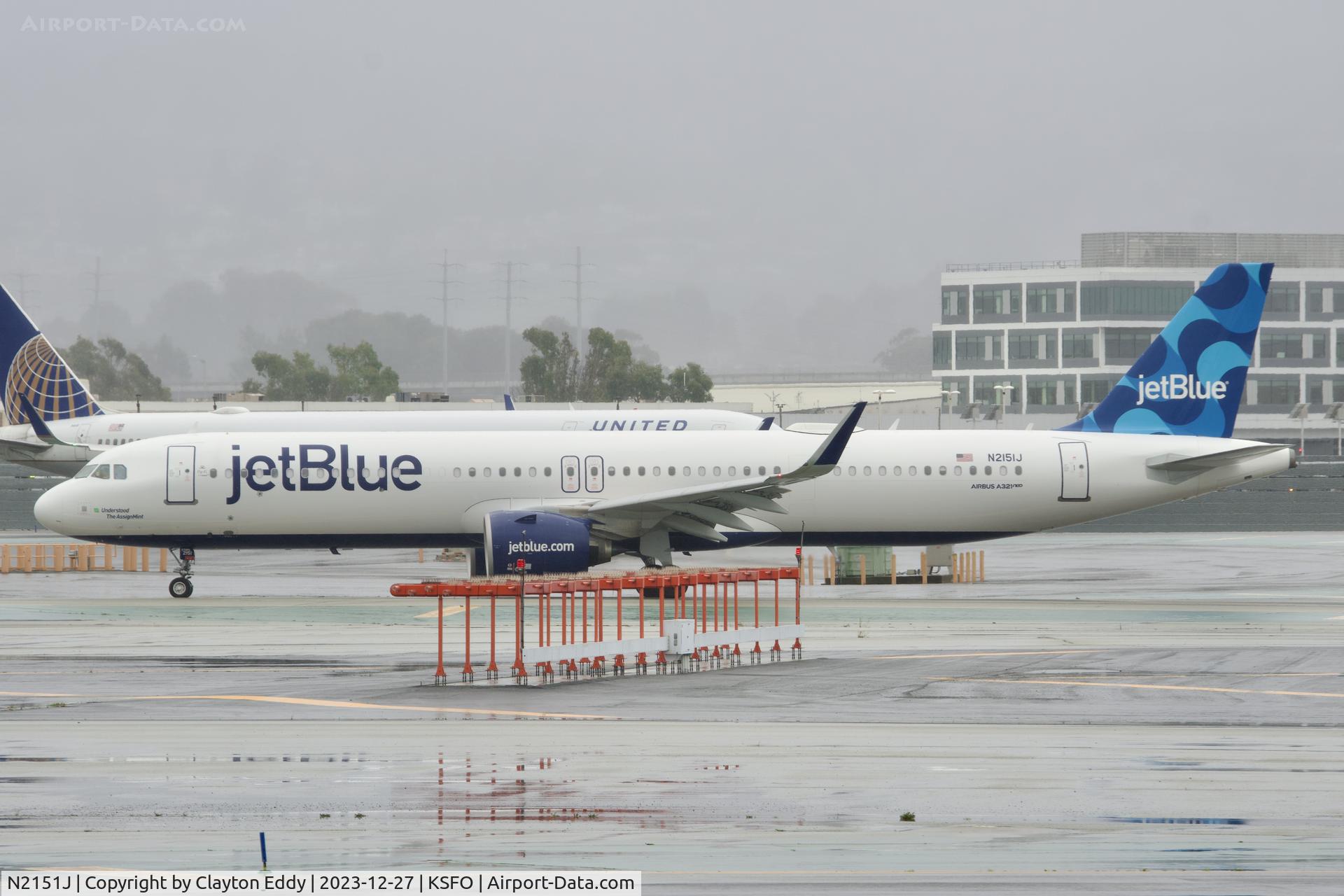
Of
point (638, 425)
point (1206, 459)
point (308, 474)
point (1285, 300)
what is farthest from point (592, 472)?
point (1285, 300)

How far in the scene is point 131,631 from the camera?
28.3 meters

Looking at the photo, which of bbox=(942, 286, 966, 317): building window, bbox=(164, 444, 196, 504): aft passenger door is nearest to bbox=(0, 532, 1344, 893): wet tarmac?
bbox=(164, 444, 196, 504): aft passenger door

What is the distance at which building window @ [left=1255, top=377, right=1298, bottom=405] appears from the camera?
5965 inches

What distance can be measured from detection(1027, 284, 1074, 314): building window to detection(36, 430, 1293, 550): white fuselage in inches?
4721

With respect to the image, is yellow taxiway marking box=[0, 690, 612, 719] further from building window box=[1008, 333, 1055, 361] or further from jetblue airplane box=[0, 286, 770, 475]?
building window box=[1008, 333, 1055, 361]

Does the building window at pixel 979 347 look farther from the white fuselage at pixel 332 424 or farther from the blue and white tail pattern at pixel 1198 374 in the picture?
the blue and white tail pattern at pixel 1198 374

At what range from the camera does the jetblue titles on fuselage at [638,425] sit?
5528 centimetres

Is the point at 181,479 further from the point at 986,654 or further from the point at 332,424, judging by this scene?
the point at 986,654

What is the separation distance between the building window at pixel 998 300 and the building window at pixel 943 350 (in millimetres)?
4336

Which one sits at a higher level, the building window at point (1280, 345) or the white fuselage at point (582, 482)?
the building window at point (1280, 345)

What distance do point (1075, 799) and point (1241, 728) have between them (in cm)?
505

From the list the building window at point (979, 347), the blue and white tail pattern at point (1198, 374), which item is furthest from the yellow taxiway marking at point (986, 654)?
the building window at point (979, 347)

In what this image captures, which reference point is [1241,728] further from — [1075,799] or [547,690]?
[547,690]

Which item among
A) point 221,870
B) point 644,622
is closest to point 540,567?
point 644,622
